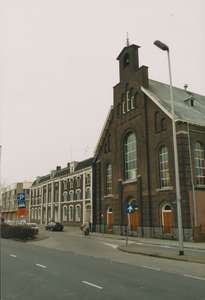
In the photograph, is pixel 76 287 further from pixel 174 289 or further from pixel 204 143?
pixel 204 143

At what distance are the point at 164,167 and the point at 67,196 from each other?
26.9 metres

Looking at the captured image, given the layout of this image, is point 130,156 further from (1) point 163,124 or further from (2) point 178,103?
(2) point 178,103

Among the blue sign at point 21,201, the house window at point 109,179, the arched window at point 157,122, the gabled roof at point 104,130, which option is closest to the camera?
the blue sign at point 21,201

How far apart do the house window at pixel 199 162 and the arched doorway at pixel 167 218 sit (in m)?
3.61

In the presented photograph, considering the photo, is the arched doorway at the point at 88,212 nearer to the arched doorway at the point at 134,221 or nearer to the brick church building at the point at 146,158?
the brick church building at the point at 146,158

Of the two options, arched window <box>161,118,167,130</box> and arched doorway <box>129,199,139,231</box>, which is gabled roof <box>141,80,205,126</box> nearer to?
arched window <box>161,118,167,130</box>

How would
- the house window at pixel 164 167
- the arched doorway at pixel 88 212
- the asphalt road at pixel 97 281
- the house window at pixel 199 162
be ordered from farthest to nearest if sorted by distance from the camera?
the arched doorway at pixel 88 212 < the house window at pixel 164 167 < the house window at pixel 199 162 < the asphalt road at pixel 97 281

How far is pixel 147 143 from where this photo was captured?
28.7 metres

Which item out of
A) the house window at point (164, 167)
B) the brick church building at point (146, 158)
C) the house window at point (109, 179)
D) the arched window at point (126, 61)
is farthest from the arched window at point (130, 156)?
the arched window at point (126, 61)

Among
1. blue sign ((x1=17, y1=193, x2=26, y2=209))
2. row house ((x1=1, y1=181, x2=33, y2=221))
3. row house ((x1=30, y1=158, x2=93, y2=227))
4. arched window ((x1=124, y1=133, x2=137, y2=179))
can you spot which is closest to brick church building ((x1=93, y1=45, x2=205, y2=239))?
arched window ((x1=124, y1=133, x2=137, y2=179))

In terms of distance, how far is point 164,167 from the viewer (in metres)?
26.5

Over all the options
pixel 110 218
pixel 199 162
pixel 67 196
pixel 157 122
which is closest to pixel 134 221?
pixel 110 218

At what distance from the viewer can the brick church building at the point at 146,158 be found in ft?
79.6

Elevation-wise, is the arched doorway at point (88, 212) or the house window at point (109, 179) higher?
the house window at point (109, 179)
